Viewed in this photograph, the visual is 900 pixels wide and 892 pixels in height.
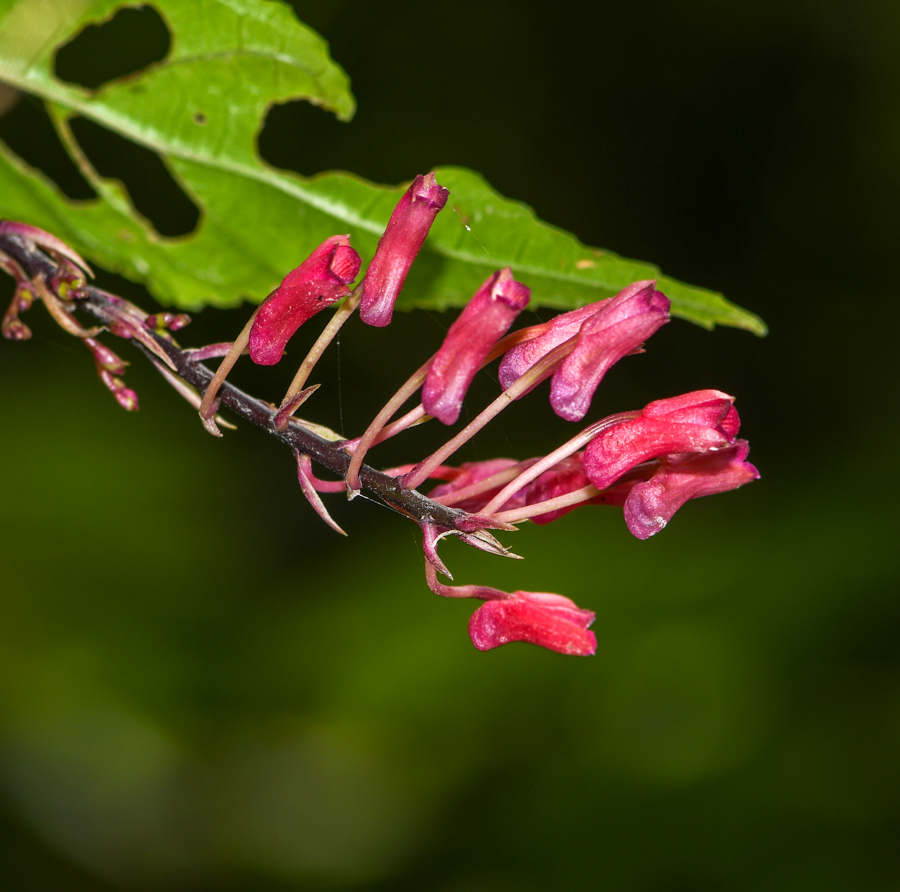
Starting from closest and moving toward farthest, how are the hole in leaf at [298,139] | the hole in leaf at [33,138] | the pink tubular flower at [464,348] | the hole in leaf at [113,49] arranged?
the pink tubular flower at [464,348] < the hole in leaf at [33,138] < the hole in leaf at [113,49] < the hole in leaf at [298,139]

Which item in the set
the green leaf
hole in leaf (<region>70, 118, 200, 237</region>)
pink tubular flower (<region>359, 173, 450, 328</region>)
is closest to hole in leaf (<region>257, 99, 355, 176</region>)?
hole in leaf (<region>70, 118, 200, 237</region>)

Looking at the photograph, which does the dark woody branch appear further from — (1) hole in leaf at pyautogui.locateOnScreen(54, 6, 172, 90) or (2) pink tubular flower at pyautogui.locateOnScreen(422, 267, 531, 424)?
(1) hole in leaf at pyautogui.locateOnScreen(54, 6, 172, 90)

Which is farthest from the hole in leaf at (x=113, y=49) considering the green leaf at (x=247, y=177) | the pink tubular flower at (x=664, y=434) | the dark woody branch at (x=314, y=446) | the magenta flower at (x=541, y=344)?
the pink tubular flower at (x=664, y=434)

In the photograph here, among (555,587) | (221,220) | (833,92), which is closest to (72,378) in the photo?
(555,587)

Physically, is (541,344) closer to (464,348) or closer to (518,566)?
(464,348)

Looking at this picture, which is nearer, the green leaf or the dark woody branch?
the dark woody branch

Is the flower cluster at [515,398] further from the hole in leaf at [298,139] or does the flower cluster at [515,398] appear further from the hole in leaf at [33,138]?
the hole in leaf at [298,139]
